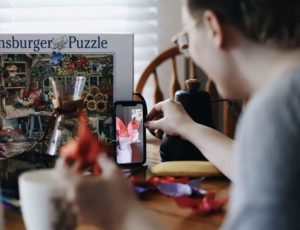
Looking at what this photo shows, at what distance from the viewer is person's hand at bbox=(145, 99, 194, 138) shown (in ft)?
3.78

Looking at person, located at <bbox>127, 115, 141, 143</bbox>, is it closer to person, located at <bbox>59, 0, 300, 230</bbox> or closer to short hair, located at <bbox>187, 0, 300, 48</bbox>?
person, located at <bbox>59, 0, 300, 230</bbox>

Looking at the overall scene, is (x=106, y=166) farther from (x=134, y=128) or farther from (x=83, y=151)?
(x=134, y=128)

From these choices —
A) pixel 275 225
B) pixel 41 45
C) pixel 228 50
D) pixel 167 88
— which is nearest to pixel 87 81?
pixel 41 45

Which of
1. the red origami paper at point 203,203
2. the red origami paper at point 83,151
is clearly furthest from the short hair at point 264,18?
the red origami paper at point 203,203

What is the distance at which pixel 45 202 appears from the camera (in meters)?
0.65

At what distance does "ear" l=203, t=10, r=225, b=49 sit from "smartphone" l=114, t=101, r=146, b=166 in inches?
19.7

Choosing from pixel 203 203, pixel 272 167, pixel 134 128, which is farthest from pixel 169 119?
pixel 272 167

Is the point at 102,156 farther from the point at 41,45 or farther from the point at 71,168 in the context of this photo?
the point at 41,45

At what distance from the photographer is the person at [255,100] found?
0.57 m

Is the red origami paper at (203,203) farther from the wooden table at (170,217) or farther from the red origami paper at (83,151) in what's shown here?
the red origami paper at (83,151)

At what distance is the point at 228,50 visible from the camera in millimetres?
691

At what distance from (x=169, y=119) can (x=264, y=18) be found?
0.56 metres

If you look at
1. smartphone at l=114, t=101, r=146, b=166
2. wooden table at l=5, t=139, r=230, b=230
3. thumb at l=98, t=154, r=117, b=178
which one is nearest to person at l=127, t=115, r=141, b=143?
smartphone at l=114, t=101, r=146, b=166

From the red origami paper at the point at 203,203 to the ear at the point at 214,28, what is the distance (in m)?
0.31
